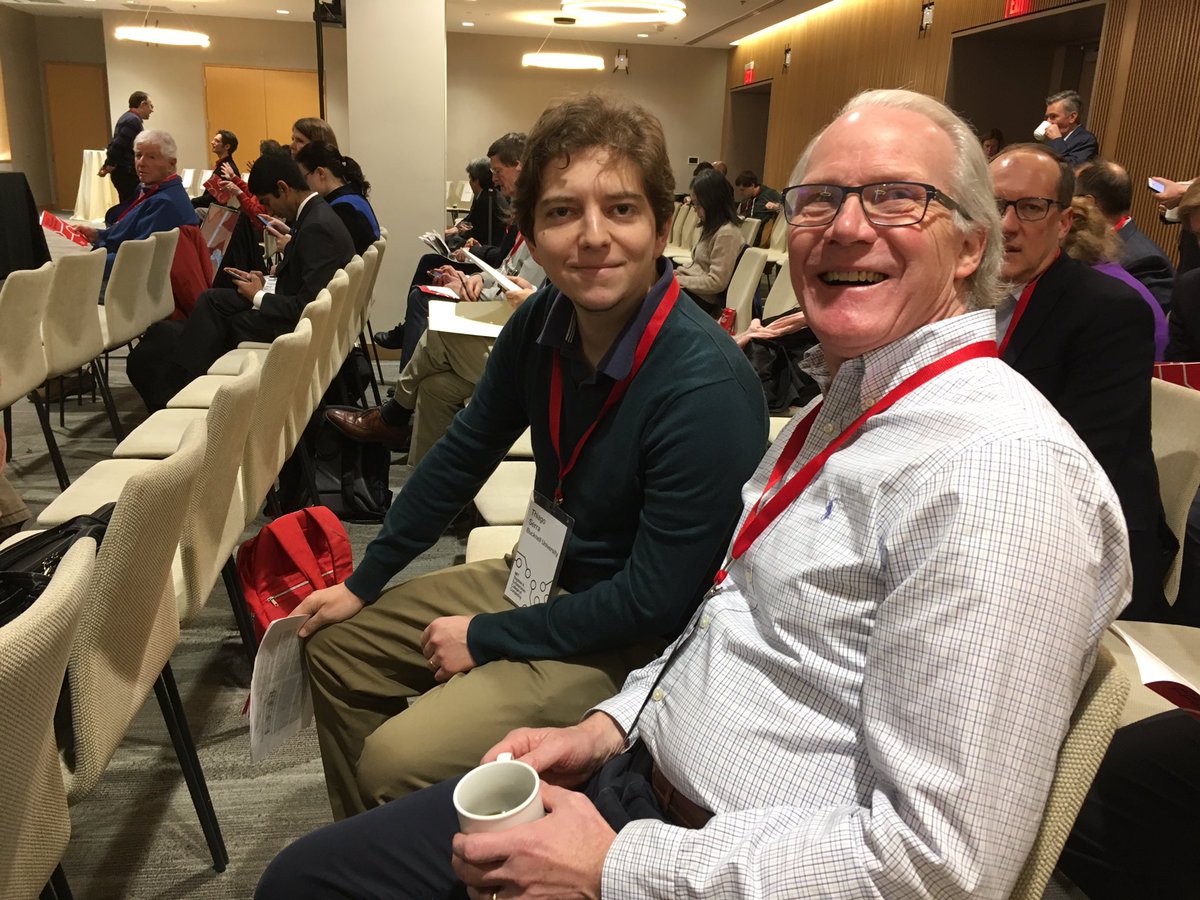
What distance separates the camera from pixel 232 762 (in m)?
2.14

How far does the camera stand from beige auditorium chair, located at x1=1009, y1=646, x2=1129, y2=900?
80cm

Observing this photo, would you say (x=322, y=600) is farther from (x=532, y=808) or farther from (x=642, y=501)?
(x=532, y=808)

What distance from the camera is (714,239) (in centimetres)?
588

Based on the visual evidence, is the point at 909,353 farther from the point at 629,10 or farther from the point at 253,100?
the point at 253,100

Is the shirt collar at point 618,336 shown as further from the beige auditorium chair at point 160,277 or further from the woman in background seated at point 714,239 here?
the woman in background seated at point 714,239

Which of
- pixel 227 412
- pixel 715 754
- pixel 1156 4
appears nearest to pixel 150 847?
pixel 227 412

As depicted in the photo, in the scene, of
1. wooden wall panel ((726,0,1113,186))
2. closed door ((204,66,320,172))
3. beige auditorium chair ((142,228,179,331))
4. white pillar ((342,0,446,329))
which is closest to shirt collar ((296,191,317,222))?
beige auditorium chair ((142,228,179,331))

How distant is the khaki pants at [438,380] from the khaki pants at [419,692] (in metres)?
1.80

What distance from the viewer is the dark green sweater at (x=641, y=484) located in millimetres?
1315

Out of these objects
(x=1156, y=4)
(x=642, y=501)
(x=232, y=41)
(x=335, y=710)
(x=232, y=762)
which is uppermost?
(x=232, y=41)

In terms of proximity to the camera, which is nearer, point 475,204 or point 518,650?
point 518,650

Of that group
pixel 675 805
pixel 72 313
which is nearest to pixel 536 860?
pixel 675 805

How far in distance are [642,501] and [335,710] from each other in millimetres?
662

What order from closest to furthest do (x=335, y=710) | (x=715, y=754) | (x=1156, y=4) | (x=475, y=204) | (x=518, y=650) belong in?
(x=715, y=754)
(x=518, y=650)
(x=335, y=710)
(x=1156, y=4)
(x=475, y=204)
